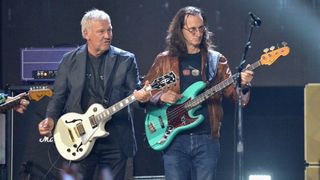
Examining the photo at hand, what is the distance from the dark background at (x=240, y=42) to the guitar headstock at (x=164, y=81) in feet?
5.27

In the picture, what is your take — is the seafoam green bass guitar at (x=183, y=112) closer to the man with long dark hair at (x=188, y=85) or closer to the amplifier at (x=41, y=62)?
the man with long dark hair at (x=188, y=85)

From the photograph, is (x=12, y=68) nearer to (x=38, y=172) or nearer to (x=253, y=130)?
(x=38, y=172)

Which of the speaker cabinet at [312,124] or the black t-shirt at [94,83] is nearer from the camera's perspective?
the black t-shirt at [94,83]

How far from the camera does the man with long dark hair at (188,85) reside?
4879mm

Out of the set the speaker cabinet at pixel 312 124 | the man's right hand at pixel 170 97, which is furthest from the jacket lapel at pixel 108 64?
the speaker cabinet at pixel 312 124

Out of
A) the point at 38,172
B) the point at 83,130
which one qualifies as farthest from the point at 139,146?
the point at 83,130

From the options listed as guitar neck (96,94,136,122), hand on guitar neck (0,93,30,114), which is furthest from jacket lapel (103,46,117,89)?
hand on guitar neck (0,93,30,114)

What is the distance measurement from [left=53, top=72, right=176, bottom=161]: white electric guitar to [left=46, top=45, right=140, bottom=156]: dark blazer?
0.23ft

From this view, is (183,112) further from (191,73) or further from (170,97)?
(191,73)

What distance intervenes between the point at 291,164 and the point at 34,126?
2.68 meters

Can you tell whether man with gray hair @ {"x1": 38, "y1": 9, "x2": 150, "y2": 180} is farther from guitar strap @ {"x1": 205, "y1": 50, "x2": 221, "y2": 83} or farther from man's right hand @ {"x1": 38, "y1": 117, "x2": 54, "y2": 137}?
guitar strap @ {"x1": 205, "y1": 50, "x2": 221, "y2": 83}

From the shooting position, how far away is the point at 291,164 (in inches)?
263

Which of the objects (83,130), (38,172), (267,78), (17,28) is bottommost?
(38,172)

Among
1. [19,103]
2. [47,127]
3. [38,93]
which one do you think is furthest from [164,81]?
[19,103]
